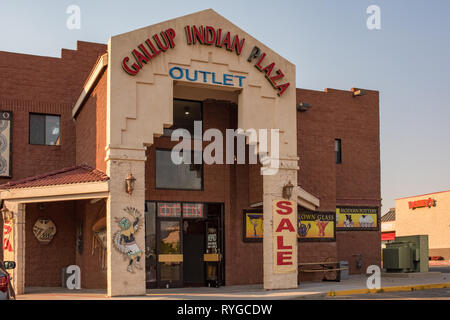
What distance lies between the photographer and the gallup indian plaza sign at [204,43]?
1889 cm

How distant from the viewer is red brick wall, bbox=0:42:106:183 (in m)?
23.6

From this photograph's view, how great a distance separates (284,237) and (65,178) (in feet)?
25.0

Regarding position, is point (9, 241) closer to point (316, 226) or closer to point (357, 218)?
point (316, 226)

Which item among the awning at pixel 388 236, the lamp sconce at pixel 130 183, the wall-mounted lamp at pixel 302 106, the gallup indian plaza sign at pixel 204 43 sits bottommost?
the awning at pixel 388 236

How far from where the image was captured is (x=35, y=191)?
19359mm

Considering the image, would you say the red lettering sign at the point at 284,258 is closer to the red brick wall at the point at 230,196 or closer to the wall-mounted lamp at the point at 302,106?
the red brick wall at the point at 230,196

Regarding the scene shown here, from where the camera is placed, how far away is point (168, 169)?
74.1 feet

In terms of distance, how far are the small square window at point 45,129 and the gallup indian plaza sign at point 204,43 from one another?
7.03 m

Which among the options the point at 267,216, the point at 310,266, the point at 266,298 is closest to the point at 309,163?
the point at 310,266

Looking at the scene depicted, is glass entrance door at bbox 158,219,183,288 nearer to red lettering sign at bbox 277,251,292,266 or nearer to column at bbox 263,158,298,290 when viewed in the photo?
column at bbox 263,158,298,290

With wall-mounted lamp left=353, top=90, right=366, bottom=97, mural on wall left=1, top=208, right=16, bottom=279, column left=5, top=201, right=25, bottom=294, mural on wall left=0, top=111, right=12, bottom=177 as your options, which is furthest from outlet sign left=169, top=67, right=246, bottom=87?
wall-mounted lamp left=353, top=90, right=366, bottom=97

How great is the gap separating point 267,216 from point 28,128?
411 inches

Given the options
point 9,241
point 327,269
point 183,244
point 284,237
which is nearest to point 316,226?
point 327,269

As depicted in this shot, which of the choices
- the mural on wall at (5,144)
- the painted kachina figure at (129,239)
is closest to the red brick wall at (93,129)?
the painted kachina figure at (129,239)
